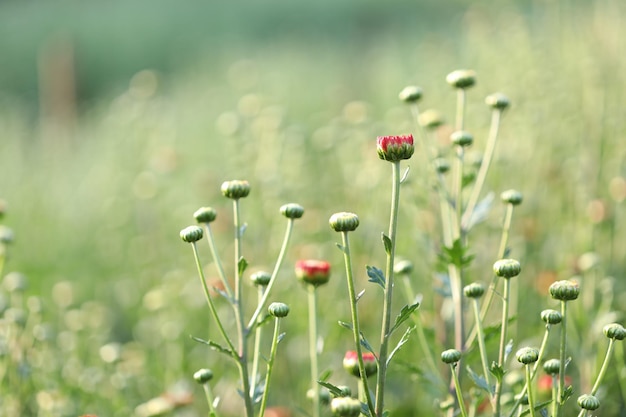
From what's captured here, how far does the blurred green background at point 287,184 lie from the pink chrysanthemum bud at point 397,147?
2.18 feet

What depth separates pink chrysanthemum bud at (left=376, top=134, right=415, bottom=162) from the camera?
134 cm

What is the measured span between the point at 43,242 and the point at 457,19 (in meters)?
6.65

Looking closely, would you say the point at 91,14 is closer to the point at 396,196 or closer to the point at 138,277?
the point at 138,277

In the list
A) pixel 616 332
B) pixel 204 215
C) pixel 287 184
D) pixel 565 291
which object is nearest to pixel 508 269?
pixel 565 291

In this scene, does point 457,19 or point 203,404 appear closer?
point 203,404

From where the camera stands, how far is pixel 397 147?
4.41 ft

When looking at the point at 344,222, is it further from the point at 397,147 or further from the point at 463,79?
the point at 463,79

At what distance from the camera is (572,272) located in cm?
261

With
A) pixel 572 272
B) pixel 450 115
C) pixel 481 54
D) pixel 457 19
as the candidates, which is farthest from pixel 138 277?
pixel 457 19

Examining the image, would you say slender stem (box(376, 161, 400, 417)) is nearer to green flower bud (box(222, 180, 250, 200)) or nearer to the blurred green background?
green flower bud (box(222, 180, 250, 200))

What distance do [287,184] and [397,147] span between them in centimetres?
219

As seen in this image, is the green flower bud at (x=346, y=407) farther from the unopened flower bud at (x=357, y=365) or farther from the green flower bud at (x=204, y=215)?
the green flower bud at (x=204, y=215)

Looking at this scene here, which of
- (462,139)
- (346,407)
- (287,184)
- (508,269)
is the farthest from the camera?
(287,184)

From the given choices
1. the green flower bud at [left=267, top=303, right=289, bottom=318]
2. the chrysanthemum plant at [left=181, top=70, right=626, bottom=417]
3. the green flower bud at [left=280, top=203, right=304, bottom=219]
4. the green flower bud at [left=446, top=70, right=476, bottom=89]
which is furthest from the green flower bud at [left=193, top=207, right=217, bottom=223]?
the green flower bud at [left=446, top=70, right=476, bottom=89]
